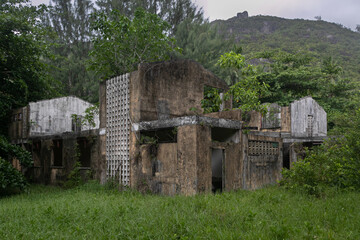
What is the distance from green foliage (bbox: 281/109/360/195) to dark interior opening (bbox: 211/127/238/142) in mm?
1935

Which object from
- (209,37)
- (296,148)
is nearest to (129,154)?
(296,148)

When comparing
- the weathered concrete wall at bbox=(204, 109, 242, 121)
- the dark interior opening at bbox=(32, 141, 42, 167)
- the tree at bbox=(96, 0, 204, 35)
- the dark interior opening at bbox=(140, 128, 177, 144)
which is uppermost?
the tree at bbox=(96, 0, 204, 35)

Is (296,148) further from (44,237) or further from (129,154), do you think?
(44,237)

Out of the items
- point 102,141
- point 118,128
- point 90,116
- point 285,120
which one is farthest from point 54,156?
point 285,120

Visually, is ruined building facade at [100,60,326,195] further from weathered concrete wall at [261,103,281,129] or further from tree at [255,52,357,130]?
tree at [255,52,357,130]

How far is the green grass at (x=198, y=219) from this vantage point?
4.72 metres

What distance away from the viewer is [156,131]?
10.3 m

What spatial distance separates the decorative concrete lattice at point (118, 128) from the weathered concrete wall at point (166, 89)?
393mm

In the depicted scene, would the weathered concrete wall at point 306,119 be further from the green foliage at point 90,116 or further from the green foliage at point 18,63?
the green foliage at point 18,63

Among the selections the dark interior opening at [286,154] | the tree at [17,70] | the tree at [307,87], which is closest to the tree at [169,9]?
the tree at [307,87]

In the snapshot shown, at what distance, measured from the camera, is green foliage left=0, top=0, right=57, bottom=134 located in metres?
13.7

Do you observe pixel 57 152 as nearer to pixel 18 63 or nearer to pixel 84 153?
pixel 84 153

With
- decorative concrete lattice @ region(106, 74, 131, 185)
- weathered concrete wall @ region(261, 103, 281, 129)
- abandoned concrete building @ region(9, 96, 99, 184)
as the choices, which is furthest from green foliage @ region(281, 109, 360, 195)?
weathered concrete wall @ region(261, 103, 281, 129)

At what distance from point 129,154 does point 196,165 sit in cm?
278
